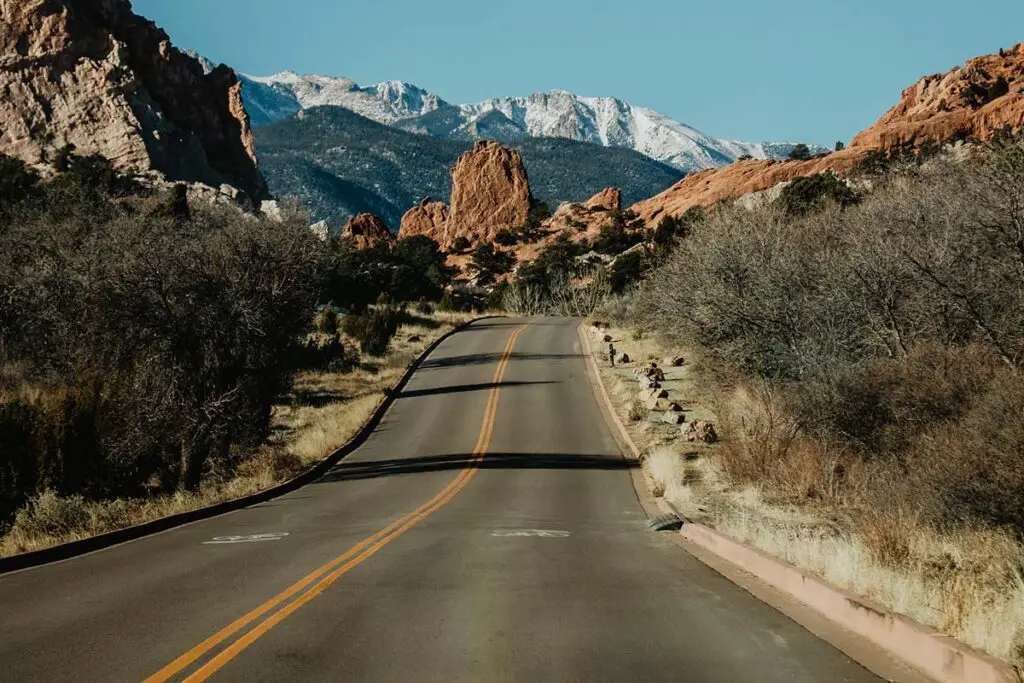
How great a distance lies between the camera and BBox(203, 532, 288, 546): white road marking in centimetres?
1377

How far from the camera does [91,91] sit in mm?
108125

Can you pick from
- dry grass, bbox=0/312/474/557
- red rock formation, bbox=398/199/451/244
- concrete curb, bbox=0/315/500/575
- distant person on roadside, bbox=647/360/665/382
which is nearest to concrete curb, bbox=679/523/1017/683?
concrete curb, bbox=0/315/500/575

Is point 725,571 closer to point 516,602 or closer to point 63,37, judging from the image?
point 516,602

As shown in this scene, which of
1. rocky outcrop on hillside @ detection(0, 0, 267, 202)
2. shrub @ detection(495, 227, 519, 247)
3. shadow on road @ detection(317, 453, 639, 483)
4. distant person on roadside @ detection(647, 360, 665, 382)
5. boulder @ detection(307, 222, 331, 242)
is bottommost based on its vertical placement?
shadow on road @ detection(317, 453, 639, 483)

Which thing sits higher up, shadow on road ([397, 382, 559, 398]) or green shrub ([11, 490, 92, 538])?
green shrub ([11, 490, 92, 538])

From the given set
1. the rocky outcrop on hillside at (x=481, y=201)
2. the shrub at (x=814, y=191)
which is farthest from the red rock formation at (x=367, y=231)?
Answer: the shrub at (x=814, y=191)

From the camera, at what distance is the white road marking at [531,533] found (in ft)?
48.0

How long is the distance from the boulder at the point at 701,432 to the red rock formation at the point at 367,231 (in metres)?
90.8

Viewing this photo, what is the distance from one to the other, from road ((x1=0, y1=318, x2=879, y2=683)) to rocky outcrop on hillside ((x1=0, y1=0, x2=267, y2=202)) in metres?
97.1

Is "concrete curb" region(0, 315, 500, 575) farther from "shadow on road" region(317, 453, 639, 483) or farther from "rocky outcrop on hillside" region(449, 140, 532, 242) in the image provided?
"rocky outcrop on hillside" region(449, 140, 532, 242)

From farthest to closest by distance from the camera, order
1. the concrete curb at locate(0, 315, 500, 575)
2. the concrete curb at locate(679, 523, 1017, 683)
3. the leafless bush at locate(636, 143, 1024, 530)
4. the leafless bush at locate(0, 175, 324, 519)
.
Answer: the leafless bush at locate(0, 175, 324, 519), the leafless bush at locate(636, 143, 1024, 530), the concrete curb at locate(0, 315, 500, 575), the concrete curb at locate(679, 523, 1017, 683)

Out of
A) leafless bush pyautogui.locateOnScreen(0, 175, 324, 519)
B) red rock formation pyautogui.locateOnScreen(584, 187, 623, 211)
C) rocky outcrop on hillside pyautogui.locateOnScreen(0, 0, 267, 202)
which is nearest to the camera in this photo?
leafless bush pyautogui.locateOnScreen(0, 175, 324, 519)

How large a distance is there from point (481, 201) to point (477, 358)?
87.3 metres

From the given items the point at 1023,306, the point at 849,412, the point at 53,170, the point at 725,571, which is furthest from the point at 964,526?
the point at 53,170
